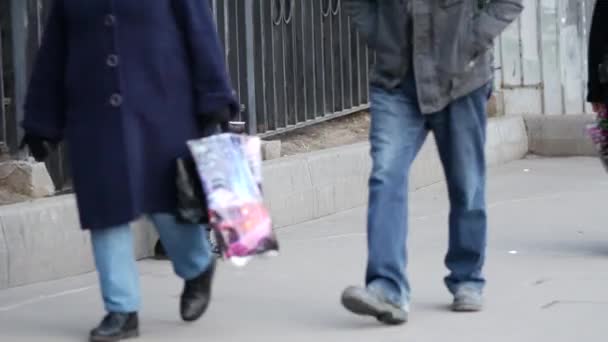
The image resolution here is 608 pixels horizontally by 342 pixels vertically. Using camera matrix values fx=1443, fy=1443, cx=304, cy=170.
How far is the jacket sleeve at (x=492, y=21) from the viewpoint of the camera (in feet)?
18.2

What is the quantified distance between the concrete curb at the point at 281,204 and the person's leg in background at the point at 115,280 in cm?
130

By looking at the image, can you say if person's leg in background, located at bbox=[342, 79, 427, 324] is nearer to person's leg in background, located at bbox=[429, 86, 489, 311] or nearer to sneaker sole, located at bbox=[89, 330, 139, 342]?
person's leg in background, located at bbox=[429, 86, 489, 311]

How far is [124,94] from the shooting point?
17.2 feet

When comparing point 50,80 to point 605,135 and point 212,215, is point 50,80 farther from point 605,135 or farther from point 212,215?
point 605,135

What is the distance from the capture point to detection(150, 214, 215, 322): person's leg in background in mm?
5453

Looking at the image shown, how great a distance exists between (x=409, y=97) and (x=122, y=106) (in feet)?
3.77

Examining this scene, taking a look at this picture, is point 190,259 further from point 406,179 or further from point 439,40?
point 439,40

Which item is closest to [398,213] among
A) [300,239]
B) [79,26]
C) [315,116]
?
[79,26]

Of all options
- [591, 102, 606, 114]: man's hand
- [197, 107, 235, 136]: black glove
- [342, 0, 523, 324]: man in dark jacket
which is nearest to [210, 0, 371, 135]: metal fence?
[591, 102, 606, 114]: man's hand

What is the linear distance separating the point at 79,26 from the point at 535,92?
7.91 meters

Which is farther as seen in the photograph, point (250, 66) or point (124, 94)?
point (250, 66)

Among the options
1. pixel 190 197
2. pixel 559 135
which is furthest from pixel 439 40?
pixel 559 135

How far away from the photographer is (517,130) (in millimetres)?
12062

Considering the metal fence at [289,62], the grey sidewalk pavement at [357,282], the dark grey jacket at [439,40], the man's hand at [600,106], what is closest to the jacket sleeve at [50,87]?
the grey sidewalk pavement at [357,282]
